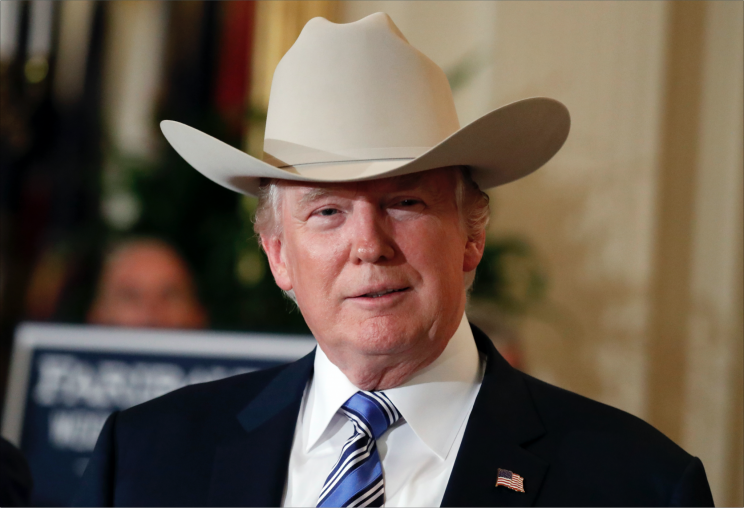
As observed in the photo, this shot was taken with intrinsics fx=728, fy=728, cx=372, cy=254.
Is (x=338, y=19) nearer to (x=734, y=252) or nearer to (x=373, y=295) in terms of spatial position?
(x=734, y=252)

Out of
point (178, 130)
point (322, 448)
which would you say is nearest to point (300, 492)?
point (322, 448)

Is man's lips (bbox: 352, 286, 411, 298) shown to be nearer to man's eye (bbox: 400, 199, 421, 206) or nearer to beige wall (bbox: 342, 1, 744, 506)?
man's eye (bbox: 400, 199, 421, 206)

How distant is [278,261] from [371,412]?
0.36 metres

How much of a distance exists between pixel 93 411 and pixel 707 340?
8.54ft

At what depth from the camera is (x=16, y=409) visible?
2.65 metres

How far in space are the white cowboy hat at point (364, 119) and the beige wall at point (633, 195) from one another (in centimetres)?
190

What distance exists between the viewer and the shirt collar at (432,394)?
1290 millimetres

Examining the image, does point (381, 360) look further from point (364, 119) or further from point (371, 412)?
point (364, 119)

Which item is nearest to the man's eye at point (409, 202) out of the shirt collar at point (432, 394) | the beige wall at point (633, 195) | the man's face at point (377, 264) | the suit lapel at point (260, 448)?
the man's face at point (377, 264)

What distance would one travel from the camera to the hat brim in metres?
1.23

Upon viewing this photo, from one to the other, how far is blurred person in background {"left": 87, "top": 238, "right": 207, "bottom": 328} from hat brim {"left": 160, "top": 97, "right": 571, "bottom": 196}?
5.23ft

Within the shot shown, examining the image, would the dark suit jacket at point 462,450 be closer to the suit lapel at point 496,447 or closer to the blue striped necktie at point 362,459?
the suit lapel at point 496,447

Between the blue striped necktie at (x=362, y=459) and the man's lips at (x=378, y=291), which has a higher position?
the man's lips at (x=378, y=291)

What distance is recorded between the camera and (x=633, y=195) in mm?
3213
